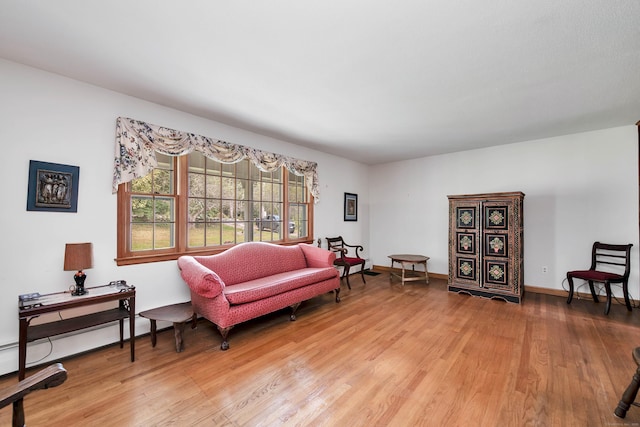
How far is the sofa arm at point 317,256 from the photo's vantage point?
3975 millimetres

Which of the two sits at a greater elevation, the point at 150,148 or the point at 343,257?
the point at 150,148

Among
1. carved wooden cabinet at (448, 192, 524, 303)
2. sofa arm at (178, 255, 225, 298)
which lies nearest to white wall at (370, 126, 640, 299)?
carved wooden cabinet at (448, 192, 524, 303)

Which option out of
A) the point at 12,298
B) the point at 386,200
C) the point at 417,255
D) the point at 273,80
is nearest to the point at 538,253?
the point at 417,255

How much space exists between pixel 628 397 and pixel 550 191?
3.52 meters

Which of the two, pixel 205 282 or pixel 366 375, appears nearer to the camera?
pixel 366 375

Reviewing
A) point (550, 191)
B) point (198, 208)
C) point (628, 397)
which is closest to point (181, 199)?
point (198, 208)

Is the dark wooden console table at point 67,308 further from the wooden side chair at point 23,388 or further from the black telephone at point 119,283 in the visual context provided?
the wooden side chair at point 23,388

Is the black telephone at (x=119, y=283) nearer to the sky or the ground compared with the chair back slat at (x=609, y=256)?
nearer to the ground

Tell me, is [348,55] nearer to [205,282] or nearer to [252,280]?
[205,282]

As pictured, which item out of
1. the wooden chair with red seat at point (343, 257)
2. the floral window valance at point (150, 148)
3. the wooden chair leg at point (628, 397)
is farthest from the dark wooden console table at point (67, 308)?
the wooden chair leg at point (628, 397)

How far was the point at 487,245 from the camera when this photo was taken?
13.5 feet

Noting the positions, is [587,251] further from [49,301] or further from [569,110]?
[49,301]

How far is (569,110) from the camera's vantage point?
3.13m

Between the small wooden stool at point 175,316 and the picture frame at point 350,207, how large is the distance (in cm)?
365
